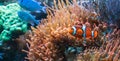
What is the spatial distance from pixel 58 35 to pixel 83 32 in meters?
0.41

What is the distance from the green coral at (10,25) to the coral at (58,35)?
0.86 meters

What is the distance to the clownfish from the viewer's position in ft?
10.0

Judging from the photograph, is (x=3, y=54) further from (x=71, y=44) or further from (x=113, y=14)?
(x=113, y=14)

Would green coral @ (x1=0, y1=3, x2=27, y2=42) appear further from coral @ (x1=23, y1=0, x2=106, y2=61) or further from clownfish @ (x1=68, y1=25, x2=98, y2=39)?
clownfish @ (x1=68, y1=25, x2=98, y2=39)

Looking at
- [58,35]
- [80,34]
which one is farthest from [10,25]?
[80,34]

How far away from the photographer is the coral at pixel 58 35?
3248 millimetres

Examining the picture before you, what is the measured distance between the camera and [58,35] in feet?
10.6

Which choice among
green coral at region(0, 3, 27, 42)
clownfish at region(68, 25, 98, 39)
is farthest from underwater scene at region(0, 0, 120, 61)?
green coral at region(0, 3, 27, 42)

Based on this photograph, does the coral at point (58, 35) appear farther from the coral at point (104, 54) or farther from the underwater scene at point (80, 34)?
the coral at point (104, 54)

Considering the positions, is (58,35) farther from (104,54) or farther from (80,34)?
(104,54)

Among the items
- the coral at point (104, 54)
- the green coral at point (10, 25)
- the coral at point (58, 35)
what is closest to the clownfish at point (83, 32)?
the coral at point (58, 35)

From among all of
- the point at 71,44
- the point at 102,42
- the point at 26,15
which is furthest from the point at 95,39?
the point at 26,15

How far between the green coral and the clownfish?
1634 mm

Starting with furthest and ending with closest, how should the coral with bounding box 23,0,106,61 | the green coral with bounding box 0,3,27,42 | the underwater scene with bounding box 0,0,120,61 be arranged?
the green coral with bounding box 0,3,27,42, the coral with bounding box 23,0,106,61, the underwater scene with bounding box 0,0,120,61
